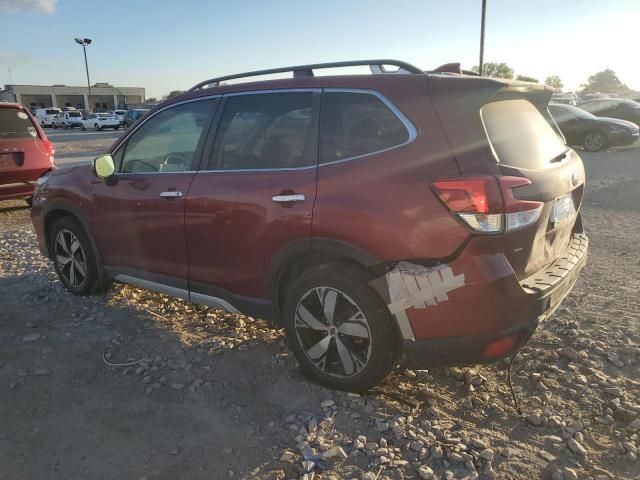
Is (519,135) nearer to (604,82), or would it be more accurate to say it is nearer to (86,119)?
(86,119)

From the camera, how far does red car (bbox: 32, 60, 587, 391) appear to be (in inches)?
102

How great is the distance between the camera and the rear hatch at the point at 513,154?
2602mm

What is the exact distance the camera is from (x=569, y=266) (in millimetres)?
3057

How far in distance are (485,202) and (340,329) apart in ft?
3.66

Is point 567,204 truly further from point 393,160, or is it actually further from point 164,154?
point 164,154

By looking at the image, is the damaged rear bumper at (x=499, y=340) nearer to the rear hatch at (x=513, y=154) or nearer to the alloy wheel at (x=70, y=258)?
the rear hatch at (x=513, y=154)

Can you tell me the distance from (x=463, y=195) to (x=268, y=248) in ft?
4.16

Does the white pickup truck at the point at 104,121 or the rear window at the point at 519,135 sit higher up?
the white pickup truck at the point at 104,121

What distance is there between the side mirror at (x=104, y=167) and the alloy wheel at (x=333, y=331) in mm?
2026

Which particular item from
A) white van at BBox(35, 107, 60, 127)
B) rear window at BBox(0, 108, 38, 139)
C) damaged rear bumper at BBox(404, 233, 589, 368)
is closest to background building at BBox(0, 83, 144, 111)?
white van at BBox(35, 107, 60, 127)

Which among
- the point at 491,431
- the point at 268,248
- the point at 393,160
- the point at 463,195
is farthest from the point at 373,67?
the point at 491,431

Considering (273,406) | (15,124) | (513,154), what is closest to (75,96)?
(15,124)

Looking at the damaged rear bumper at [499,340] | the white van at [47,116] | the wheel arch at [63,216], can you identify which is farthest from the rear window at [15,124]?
the white van at [47,116]

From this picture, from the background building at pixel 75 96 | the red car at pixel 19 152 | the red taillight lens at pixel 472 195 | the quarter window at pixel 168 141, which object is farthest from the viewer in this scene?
the background building at pixel 75 96
